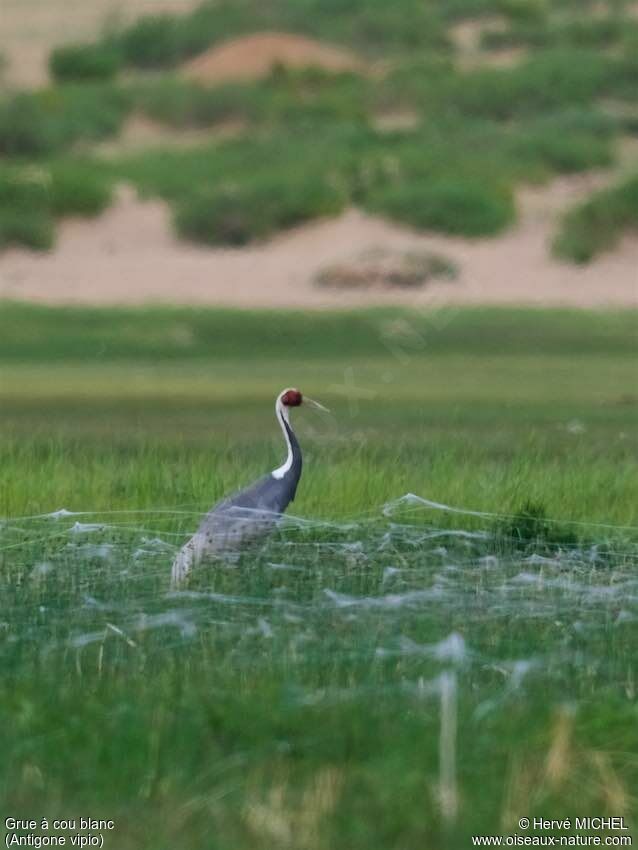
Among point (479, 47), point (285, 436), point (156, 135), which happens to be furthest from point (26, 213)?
point (285, 436)

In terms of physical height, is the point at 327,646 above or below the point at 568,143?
below

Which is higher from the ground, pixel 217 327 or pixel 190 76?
pixel 190 76

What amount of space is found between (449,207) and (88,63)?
7248mm

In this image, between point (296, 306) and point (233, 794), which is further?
point (296, 306)

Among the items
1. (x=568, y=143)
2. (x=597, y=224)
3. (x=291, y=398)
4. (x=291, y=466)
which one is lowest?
(x=291, y=466)

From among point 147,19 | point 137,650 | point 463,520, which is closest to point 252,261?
point 147,19

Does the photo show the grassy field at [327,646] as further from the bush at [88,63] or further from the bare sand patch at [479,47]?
the bare sand patch at [479,47]

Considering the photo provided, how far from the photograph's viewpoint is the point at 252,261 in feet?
91.0

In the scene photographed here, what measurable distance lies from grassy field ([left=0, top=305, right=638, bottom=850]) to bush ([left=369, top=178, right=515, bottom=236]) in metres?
14.1

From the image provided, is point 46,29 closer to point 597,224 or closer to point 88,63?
point 88,63

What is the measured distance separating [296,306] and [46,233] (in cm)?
337

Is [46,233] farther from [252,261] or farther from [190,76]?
[190,76]

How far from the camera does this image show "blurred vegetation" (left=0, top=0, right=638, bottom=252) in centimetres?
2847

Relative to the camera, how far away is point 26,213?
27.4m
